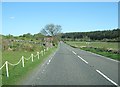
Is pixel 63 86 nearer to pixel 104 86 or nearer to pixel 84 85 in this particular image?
pixel 84 85

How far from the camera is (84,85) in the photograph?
11125 millimetres

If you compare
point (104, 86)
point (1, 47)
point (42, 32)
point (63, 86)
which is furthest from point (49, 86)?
point (42, 32)

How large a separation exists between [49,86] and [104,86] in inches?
89.7

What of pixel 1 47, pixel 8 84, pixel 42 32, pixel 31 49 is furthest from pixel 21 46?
pixel 42 32

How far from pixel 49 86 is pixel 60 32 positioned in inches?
4977

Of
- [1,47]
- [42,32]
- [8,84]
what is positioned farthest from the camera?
[42,32]

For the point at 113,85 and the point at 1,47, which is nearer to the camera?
the point at 113,85

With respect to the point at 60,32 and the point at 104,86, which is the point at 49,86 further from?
the point at 60,32

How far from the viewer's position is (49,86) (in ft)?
35.9

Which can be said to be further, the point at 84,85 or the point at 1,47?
the point at 1,47

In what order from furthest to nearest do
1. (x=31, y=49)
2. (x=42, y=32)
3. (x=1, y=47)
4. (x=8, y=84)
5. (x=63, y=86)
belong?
(x=42, y=32) < (x=31, y=49) < (x=1, y=47) < (x=8, y=84) < (x=63, y=86)

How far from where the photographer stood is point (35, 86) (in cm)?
1109

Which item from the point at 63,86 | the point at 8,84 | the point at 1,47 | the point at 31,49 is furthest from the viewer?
the point at 31,49

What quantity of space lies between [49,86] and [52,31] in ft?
407
